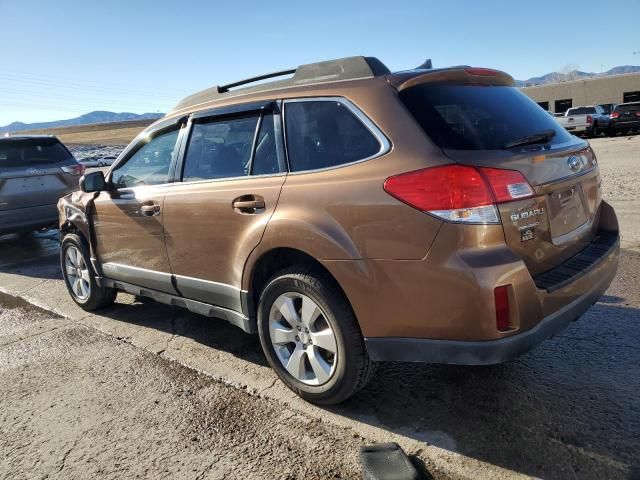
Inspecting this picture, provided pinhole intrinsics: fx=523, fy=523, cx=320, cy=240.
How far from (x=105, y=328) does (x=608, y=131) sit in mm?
28000

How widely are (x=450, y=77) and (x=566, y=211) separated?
0.96 m

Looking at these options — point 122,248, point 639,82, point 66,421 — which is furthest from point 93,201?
point 639,82

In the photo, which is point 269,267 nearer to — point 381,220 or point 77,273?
point 381,220

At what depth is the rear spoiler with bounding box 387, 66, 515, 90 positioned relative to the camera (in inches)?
109

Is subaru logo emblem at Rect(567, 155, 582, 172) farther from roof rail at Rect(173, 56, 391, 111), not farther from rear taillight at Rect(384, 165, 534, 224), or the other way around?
roof rail at Rect(173, 56, 391, 111)

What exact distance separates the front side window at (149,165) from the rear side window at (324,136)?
4.14ft

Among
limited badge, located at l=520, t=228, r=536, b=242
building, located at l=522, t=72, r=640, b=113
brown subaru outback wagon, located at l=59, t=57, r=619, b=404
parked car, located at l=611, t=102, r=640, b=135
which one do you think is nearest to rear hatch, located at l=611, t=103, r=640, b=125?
parked car, located at l=611, t=102, r=640, b=135

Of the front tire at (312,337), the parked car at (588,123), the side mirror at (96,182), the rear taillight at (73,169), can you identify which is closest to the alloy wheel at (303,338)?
the front tire at (312,337)

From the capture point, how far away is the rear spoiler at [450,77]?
9.12ft

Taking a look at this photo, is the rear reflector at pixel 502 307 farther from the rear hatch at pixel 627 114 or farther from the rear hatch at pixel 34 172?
the rear hatch at pixel 627 114

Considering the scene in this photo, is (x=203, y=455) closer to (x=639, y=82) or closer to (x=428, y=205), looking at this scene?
(x=428, y=205)

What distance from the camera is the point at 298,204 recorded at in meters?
2.90

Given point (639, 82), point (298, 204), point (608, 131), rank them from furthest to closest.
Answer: point (639, 82) < point (608, 131) < point (298, 204)

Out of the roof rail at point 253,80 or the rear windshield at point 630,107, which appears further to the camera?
the rear windshield at point 630,107
